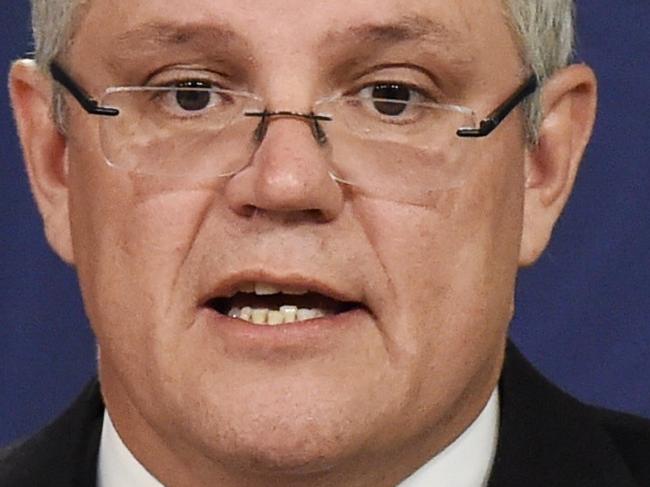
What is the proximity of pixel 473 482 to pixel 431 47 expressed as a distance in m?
0.52

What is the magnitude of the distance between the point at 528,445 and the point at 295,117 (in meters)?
0.52

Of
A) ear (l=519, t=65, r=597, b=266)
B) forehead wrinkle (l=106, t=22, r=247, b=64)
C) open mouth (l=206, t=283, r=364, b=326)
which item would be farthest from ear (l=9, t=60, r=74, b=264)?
ear (l=519, t=65, r=597, b=266)

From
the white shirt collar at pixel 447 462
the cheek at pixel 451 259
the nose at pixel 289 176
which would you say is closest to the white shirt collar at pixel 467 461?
the white shirt collar at pixel 447 462

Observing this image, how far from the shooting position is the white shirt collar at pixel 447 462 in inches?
70.2

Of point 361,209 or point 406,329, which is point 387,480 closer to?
point 406,329

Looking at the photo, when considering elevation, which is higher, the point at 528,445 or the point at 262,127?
the point at 262,127

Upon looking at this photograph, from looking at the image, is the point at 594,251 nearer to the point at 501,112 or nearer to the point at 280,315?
the point at 501,112

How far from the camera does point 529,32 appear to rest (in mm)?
1753

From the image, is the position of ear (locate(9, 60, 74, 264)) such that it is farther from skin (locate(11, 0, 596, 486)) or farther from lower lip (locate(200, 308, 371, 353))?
lower lip (locate(200, 308, 371, 353))

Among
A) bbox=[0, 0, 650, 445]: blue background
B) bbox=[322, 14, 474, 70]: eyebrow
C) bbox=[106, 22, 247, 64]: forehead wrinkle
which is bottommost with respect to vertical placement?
bbox=[0, 0, 650, 445]: blue background

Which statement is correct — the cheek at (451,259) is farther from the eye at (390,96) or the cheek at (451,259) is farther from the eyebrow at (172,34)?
the eyebrow at (172,34)

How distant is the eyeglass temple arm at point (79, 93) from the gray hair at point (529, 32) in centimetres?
3

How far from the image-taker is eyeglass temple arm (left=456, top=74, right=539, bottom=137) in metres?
1.69

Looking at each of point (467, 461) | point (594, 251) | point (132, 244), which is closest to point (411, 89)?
point (132, 244)
